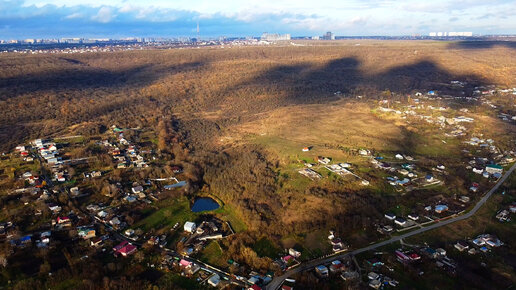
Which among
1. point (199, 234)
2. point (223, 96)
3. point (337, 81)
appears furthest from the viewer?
point (337, 81)

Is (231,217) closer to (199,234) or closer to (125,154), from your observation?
(199,234)

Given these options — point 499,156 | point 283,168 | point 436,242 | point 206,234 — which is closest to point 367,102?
point 499,156

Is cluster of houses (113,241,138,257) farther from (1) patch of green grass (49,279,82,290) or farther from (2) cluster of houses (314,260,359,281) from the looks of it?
(2) cluster of houses (314,260,359,281)

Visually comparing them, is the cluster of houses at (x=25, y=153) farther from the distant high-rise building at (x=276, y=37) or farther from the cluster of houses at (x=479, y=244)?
the distant high-rise building at (x=276, y=37)

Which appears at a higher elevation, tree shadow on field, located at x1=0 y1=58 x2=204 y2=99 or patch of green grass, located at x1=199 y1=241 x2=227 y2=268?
tree shadow on field, located at x1=0 y1=58 x2=204 y2=99

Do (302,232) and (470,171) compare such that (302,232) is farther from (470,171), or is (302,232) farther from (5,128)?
(5,128)

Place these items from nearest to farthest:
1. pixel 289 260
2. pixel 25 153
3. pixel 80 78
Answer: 1. pixel 289 260
2. pixel 25 153
3. pixel 80 78

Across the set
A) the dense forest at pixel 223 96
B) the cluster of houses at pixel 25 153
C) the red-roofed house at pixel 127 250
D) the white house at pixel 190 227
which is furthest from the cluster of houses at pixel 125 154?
the red-roofed house at pixel 127 250

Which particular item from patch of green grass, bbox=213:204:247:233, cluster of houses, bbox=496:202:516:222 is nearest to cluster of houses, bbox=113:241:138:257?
patch of green grass, bbox=213:204:247:233

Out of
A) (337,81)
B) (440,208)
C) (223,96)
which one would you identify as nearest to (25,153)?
(223,96)
